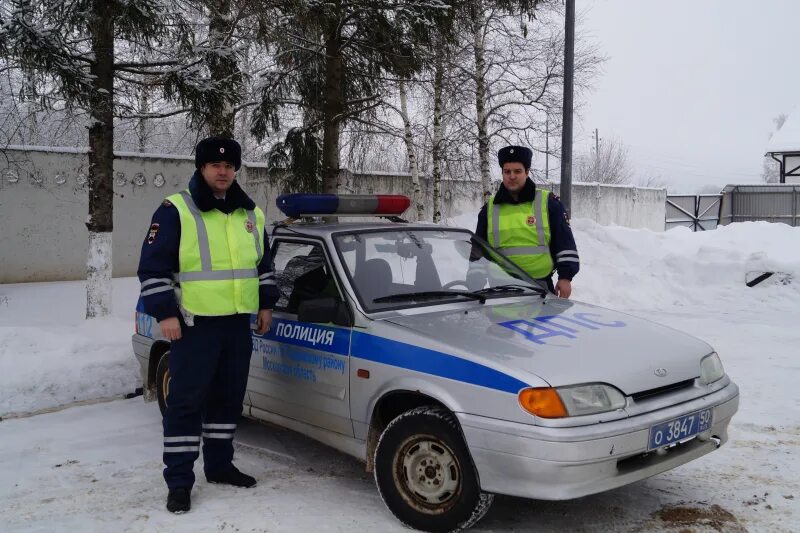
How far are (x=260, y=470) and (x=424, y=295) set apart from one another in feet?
4.98

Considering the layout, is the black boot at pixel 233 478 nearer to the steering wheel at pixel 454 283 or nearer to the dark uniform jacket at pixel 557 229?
the steering wheel at pixel 454 283

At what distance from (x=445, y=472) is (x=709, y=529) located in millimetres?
1341

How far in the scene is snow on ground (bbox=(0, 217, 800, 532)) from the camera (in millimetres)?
3781

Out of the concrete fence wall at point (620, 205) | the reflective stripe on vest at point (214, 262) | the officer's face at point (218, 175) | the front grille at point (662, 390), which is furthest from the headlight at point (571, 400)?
the concrete fence wall at point (620, 205)

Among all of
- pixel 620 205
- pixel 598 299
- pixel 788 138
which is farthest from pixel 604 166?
pixel 598 299

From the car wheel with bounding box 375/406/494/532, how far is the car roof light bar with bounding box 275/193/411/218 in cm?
173

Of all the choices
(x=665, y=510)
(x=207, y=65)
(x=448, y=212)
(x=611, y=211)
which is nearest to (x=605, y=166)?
(x=611, y=211)

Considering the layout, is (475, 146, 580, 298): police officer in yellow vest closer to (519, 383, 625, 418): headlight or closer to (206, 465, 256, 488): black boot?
(519, 383, 625, 418): headlight

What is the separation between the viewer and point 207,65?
25.8 ft

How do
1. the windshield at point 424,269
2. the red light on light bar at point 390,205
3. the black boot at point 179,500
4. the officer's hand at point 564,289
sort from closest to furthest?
the black boot at point 179,500 → the windshield at point 424,269 → the red light on light bar at point 390,205 → the officer's hand at point 564,289

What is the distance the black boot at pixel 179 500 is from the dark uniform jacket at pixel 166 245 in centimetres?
92

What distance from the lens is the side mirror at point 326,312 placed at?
3.97 meters

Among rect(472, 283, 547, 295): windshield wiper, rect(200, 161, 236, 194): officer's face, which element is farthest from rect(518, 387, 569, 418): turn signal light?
rect(200, 161, 236, 194): officer's face

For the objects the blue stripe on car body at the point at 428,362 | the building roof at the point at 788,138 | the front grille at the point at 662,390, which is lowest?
the front grille at the point at 662,390
